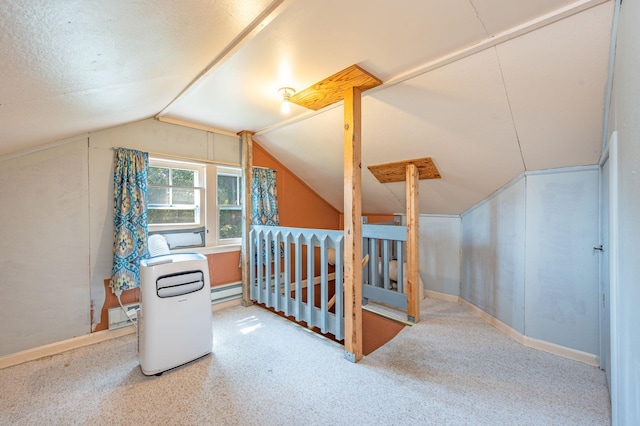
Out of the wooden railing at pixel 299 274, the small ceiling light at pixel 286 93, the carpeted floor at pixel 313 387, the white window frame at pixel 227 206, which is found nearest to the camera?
the carpeted floor at pixel 313 387

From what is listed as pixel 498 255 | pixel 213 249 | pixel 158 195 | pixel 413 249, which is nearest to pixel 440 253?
pixel 498 255

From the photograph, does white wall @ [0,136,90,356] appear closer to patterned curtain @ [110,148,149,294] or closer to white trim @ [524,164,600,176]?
patterned curtain @ [110,148,149,294]

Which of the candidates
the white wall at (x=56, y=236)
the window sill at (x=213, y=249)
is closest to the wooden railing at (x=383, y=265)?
the window sill at (x=213, y=249)

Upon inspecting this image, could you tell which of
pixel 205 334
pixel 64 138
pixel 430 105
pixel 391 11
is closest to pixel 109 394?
pixel 205 334

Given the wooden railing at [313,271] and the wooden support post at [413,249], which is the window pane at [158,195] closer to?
the wooden railing at [313,271]

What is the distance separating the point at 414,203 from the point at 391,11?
1874 millimetres

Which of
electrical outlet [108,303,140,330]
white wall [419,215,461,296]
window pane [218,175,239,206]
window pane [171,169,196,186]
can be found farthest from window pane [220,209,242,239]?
white wall [419,215,461,296]

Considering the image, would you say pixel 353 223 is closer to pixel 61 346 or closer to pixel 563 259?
pixel 563 259

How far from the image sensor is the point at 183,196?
3096 millimetres

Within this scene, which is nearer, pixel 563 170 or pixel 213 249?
pixel 563 170

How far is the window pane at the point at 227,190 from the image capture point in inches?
134

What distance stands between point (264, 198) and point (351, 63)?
2204mm

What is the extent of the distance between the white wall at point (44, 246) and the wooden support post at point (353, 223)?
7.98 ft

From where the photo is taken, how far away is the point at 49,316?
2213mm
